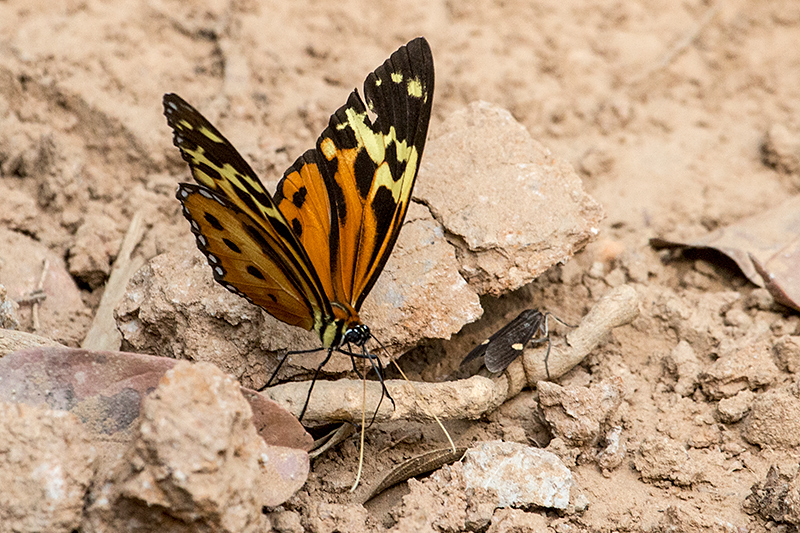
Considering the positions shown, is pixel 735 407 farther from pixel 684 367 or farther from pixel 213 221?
pixel 213 221

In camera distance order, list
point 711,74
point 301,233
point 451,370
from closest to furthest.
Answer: point 301,233 → point 451,370 → point 711,74

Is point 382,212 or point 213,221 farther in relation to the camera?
point 382,212

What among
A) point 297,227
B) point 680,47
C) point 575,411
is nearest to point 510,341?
point 575,411

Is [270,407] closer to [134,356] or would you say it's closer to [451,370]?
[134,356]

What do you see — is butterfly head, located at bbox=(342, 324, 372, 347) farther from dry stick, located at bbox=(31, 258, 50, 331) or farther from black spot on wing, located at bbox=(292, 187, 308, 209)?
dry stick, located at bbox=(31, 258, 50, 331)

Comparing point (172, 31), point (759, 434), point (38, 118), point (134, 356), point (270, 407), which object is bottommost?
point (759, 434)

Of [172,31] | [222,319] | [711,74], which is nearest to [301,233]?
[222,319]

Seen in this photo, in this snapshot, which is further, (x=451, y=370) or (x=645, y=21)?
(x=645, y=21)

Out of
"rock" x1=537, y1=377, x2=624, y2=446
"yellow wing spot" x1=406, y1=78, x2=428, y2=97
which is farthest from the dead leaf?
"yellow wing spot" x1=406, y1=78, x2=428, y2=97
